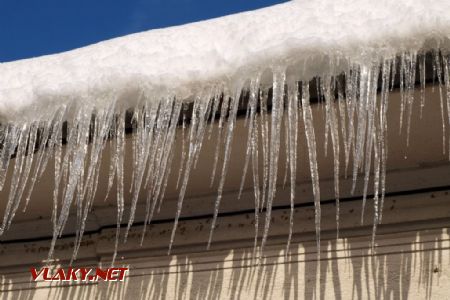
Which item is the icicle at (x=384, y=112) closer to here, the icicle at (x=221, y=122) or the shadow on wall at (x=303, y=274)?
the shadow on wall at (x=303, y=274)

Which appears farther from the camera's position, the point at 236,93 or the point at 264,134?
the point at 264,134

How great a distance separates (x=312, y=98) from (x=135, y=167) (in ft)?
2.34

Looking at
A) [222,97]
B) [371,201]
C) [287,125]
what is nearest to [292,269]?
[371,201]

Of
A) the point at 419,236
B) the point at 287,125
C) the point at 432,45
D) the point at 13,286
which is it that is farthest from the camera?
the point at 13,286

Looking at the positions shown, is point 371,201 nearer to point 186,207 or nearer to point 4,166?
point 186,207


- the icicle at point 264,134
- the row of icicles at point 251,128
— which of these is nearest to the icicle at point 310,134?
the row of icicles at point 251,128

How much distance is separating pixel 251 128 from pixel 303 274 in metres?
0.64

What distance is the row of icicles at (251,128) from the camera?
2.15 m

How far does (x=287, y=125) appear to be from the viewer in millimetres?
2369

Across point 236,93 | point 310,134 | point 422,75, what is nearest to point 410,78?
point 422,75

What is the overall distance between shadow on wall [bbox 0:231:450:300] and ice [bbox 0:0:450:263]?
0.37 feet

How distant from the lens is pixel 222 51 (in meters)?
2.31

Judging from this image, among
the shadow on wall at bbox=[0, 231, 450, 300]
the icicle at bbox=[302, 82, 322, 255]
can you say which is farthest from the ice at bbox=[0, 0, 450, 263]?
the shadow on wall at bbox=[0, 231, 450, 300]

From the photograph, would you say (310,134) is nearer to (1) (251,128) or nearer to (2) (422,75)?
(1) (251,128)
